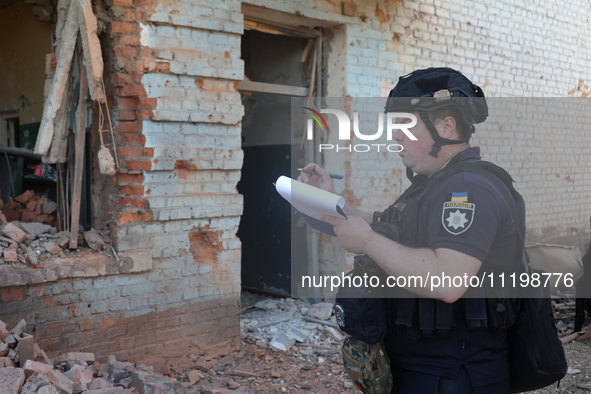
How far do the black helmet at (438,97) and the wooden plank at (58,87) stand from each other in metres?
2.42

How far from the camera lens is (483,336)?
160 centimetres

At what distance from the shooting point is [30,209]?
11.8ft

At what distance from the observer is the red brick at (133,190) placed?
3.32 metres

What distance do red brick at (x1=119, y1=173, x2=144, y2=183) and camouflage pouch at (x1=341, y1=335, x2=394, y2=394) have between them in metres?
2.10

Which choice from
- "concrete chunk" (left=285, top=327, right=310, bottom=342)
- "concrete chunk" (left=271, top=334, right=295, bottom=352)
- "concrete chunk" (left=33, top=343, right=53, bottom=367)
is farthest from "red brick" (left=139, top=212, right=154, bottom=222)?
"concrete chunk" (left=285, top=327, right=310, bottom=342)

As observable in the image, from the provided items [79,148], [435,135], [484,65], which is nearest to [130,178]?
[79,148]

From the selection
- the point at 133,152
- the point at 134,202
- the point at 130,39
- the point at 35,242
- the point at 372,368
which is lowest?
the point at 372,368

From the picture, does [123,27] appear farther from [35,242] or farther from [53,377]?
[53,377]

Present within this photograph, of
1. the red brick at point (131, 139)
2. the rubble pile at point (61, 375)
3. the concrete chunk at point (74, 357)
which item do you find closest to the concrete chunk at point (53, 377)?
the rubble pile at point (61, 375)

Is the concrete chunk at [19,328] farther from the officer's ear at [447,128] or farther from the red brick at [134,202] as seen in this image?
the officer's ear at [447,128]

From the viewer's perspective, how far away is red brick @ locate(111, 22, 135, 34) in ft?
10.6

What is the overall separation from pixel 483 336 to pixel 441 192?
19.0 inches

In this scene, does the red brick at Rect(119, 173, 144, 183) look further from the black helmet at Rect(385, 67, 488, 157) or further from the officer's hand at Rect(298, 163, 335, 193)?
the black helmet at Rect(385, 67, 488, 157)

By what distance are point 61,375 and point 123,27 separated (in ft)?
6.91
